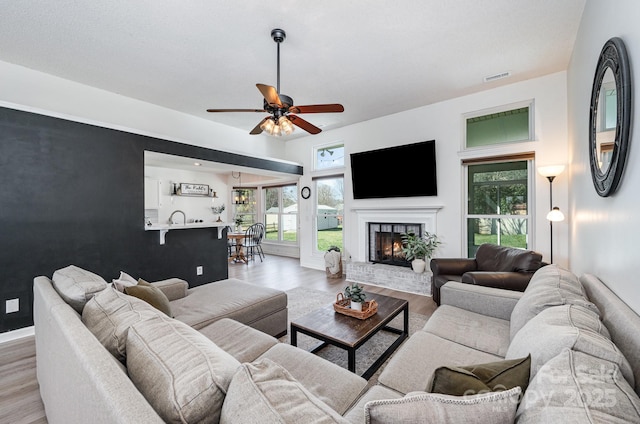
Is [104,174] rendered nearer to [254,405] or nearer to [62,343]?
[62,343]

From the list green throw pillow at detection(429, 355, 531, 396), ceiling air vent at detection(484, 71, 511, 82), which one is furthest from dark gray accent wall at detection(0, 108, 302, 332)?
ceiling air vent at detection(484, 71, 511, 82)

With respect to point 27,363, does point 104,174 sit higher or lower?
higher

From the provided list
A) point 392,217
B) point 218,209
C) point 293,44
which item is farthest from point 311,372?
point 218,209

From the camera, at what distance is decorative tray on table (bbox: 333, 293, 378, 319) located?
2285 millimetres

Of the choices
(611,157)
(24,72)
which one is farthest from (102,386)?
(24,72)

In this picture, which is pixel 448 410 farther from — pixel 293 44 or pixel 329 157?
pixel 329 157

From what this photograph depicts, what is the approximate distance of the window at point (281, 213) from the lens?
25.5 feet

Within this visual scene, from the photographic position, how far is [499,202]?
4066mm

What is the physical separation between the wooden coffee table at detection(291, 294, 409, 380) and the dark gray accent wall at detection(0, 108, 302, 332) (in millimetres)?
2768

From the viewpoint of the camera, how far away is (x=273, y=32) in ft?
8.72

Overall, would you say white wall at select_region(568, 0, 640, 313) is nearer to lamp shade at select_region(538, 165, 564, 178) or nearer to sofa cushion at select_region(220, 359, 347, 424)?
lamp shade at select_region(538, 165, 564, 178)

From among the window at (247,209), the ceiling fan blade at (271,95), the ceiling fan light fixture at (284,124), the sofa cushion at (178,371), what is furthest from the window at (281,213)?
the sofa cushion at (178,371)

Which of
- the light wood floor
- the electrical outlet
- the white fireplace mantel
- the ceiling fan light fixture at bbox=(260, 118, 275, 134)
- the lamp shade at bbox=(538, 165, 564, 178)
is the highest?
the ceiling fan light fixture at bbox=(260, 118, 275, 134)

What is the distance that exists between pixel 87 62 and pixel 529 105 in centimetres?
573
